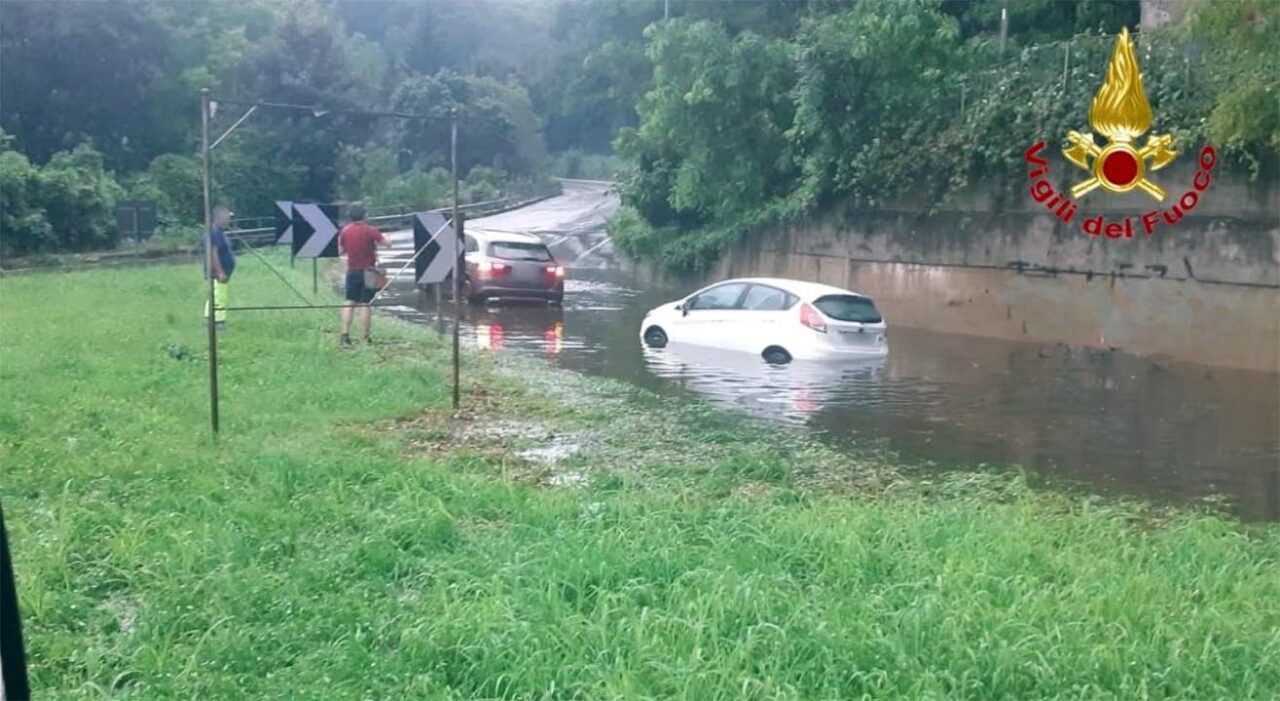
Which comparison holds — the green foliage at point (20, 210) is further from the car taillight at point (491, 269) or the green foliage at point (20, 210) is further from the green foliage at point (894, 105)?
the green foliage at point (894, 105)

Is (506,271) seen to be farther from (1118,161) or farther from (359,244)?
(1118,161)

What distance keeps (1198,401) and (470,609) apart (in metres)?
11.9

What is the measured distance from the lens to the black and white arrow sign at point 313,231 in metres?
12.2

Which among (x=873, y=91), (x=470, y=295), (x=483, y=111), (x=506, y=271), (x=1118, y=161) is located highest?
(x=483, y=111)

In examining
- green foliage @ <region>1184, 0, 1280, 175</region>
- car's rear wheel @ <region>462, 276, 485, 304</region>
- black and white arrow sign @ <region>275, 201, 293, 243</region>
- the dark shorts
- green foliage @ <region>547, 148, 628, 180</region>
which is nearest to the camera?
green foliage @ <region>1184, 0, 1280, 175</region>

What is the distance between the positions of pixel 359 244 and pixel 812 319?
5.76 metres

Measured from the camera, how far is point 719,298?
17266 millimetres

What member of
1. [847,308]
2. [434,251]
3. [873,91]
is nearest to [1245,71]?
[847,308]

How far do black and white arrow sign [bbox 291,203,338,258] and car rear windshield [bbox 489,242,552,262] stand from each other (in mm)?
10903

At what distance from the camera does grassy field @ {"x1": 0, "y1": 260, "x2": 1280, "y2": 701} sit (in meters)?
4.88

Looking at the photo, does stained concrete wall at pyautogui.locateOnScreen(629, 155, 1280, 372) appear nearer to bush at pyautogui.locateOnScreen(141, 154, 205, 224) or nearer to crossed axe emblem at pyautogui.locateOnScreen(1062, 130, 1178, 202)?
crossed axe emblem at pyautogui.locateOnScreen(1062, 130, 1178, 202)

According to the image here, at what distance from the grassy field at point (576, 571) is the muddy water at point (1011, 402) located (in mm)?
1511

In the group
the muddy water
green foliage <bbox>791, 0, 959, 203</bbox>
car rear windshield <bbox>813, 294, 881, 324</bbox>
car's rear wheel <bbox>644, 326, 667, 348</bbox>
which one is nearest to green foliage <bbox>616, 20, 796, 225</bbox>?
green foliage <bbox>791, 0, 959, 203</bbox>

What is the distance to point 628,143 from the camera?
34.6 metres
